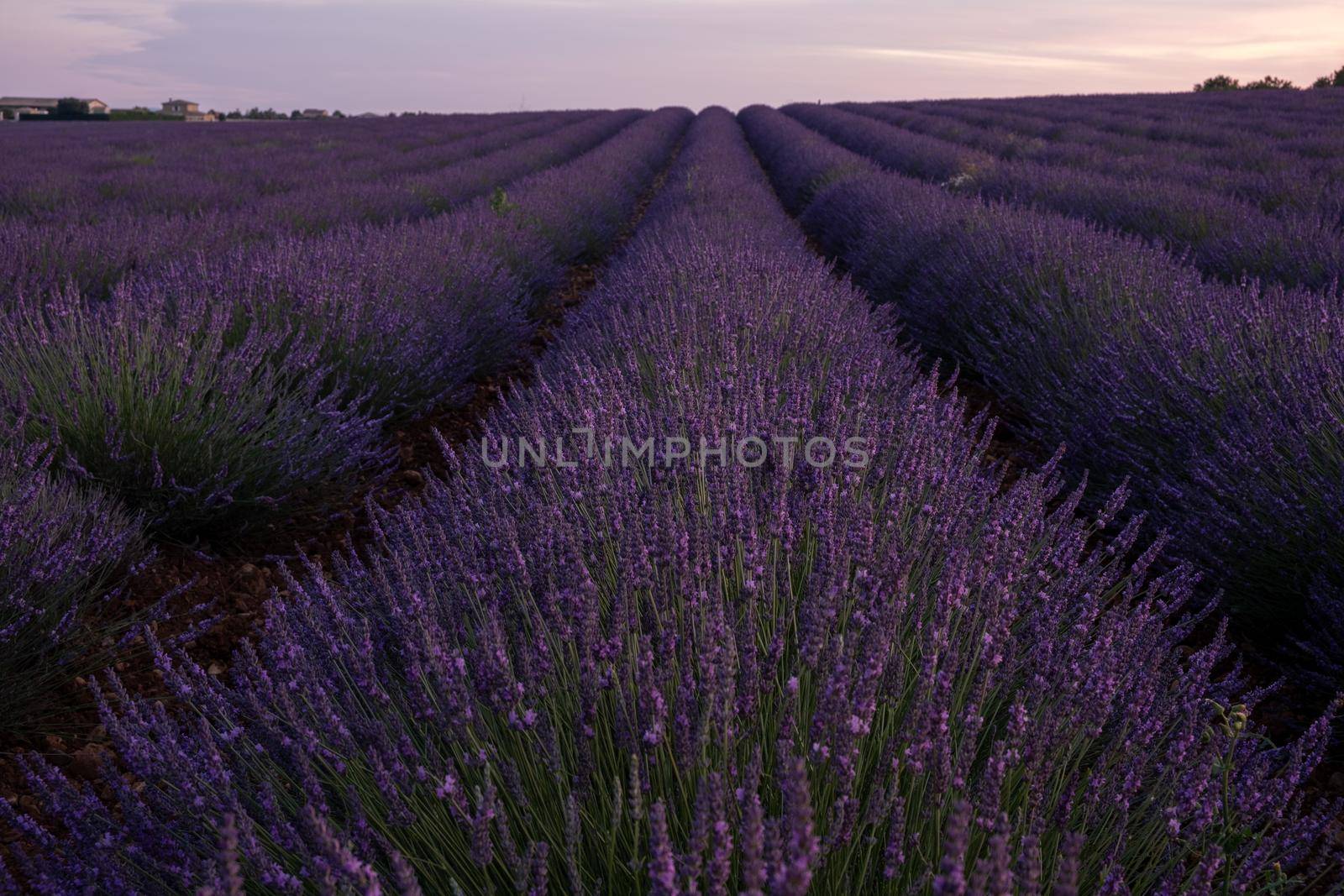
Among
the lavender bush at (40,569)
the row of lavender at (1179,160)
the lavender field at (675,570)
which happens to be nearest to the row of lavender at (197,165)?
the lavender field at (675,570)

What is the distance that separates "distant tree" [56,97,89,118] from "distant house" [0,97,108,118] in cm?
46

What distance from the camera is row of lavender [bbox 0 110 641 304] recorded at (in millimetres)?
4742

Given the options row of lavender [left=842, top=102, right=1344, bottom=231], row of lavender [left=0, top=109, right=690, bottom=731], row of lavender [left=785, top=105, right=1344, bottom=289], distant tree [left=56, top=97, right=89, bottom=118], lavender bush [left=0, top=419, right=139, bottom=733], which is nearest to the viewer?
lavender bush [left=0, top=419, right=139, bottom=733]

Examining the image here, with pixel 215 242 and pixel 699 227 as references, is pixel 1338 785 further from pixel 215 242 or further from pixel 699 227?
pixel 215 242

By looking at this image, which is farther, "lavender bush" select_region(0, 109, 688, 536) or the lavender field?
"lavender bush" select_region(0, 109, 688, 536)

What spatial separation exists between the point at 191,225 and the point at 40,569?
4636 mm

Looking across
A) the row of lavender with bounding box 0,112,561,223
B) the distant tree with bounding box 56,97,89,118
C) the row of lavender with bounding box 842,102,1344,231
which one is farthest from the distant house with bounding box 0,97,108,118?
the row of lavender with bounding box 842,102,1344,231

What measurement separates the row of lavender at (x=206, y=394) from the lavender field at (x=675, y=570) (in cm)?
2

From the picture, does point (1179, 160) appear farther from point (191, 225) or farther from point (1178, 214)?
point (191, 225)

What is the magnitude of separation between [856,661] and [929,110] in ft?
94.7

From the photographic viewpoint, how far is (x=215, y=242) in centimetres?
570

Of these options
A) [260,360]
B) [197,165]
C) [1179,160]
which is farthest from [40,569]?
[1179,160]

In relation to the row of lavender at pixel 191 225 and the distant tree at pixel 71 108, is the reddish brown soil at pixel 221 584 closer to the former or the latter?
the row of lavender at pixel 191 225

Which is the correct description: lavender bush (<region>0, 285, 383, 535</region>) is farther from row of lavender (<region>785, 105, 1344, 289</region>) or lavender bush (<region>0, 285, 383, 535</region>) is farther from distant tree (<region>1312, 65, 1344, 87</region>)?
distant tree (<region>1312, 65, 1344, 87</region>)
